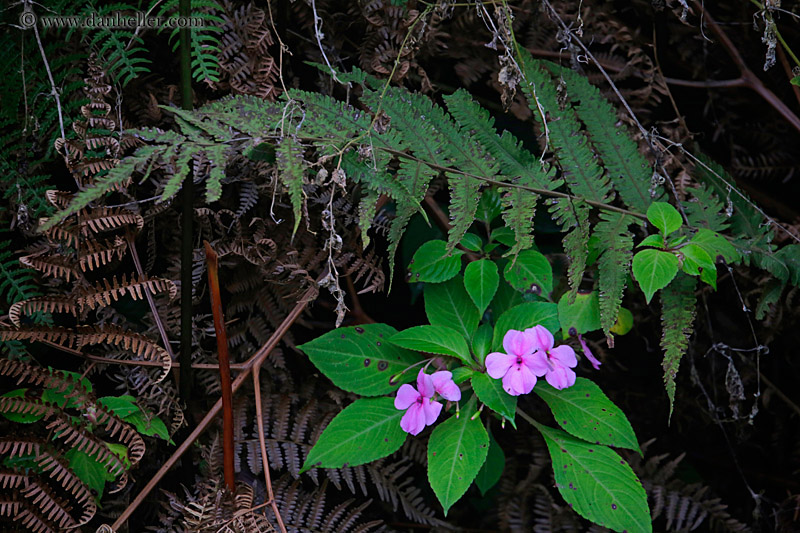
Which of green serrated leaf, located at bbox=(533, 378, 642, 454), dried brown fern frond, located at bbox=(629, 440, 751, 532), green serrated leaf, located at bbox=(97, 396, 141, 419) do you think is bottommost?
dried brown fern frond, located at bbox=(629, 440, 751, 532)

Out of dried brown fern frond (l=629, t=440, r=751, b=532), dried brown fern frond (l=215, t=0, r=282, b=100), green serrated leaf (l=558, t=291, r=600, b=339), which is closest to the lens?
green serrated leaf (l=558, t=291, r=600, b=339)

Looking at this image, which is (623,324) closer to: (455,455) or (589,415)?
(589,415)

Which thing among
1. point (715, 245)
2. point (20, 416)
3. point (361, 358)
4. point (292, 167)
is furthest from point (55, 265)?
point (715, 245)

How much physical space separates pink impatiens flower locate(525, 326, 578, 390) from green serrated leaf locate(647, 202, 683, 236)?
36cm

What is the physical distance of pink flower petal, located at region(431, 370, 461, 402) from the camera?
1.37 m

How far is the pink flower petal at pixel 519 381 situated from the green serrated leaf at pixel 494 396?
2 cm

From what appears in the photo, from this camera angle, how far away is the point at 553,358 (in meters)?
1.38

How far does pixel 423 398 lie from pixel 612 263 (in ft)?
1.74

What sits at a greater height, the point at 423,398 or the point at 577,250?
the point at 577,250

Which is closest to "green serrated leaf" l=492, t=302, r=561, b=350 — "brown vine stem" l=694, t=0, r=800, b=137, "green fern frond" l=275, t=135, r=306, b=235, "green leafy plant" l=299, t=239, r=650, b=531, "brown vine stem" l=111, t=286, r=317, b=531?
"green leafy plant" l=299, t=239, r=650, b=531

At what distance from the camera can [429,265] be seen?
1.47 m

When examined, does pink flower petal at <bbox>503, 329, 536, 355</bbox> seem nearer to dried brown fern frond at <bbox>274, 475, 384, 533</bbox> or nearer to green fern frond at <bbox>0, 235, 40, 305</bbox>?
dried brown fern frond at <bbox>274, 475, 384, 533</bbox>

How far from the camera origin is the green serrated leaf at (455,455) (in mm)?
1264

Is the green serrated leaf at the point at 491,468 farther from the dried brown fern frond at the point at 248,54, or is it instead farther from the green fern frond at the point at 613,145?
the dried brown fern frond at the point at 248,54
